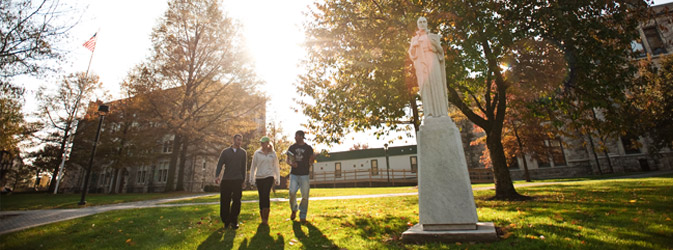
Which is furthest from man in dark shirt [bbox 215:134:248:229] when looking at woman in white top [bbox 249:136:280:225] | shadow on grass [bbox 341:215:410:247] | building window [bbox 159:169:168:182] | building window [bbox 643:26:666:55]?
building window [bbox 643:26:666:55]

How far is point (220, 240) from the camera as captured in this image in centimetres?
469

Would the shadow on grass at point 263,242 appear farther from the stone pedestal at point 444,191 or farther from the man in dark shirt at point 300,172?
the stone pedestal at point 444,191

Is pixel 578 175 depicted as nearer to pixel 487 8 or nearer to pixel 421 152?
pixel 487 8

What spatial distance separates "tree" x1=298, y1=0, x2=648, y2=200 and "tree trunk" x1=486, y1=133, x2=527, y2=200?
0.03 m

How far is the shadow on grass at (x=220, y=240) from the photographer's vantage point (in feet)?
14.1

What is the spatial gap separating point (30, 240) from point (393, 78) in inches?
376

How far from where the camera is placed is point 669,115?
1636cm

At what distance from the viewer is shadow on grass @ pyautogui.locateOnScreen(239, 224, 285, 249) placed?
418 centimetres

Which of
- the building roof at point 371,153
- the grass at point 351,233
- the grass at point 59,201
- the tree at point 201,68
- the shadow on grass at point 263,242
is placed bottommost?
the shadow on grass at point 263,242

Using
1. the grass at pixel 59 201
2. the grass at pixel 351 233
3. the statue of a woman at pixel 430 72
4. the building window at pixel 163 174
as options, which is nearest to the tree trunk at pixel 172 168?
the grass at pixel 59 201

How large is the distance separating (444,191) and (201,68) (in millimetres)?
22523

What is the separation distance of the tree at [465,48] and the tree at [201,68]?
11.3 metres

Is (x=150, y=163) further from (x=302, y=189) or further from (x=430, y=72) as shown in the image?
(x=430, y=72)

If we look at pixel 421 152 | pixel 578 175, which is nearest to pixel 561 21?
pixel 421 152
